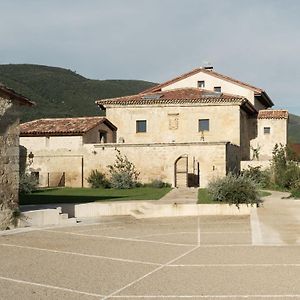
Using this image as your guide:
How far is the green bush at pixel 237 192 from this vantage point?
64.0ft

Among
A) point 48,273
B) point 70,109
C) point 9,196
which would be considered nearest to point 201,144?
point 9,196

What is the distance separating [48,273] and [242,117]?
32276 mm

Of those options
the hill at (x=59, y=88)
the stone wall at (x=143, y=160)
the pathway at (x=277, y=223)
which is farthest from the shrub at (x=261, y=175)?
the hill at (x=59, y=88)

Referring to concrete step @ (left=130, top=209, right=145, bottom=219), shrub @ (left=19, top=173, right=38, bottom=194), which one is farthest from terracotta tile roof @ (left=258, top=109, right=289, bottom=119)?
concrete step @ (left=130, top=209, right=145, bottom=219)

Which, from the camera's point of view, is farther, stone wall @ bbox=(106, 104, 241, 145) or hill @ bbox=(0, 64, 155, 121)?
hill @ bbox=(0, 64, 155, 121)

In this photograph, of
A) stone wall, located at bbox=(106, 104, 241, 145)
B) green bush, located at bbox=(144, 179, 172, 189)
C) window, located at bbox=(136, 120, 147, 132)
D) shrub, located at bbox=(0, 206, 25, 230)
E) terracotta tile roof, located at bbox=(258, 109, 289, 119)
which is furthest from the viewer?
terracotta tile roof, located at bbox=(258, 109, 289, 119)

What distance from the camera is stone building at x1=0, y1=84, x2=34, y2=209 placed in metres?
13.8

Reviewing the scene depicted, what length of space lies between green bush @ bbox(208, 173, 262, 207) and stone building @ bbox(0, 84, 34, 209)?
336 inches

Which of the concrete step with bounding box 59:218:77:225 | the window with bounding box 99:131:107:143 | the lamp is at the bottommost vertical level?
the concrete step with bounding box 59:218:77:225

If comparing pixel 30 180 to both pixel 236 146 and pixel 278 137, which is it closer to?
pixel 236 146

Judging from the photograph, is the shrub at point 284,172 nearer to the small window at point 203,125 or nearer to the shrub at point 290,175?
the shrub at point 290,175

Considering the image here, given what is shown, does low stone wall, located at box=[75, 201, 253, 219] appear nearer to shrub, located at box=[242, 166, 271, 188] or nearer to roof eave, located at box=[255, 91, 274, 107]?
shrub, located at box=[242, 166, 271, 188]

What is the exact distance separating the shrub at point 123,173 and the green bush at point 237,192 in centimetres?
1183

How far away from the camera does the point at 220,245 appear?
11.3 meters
